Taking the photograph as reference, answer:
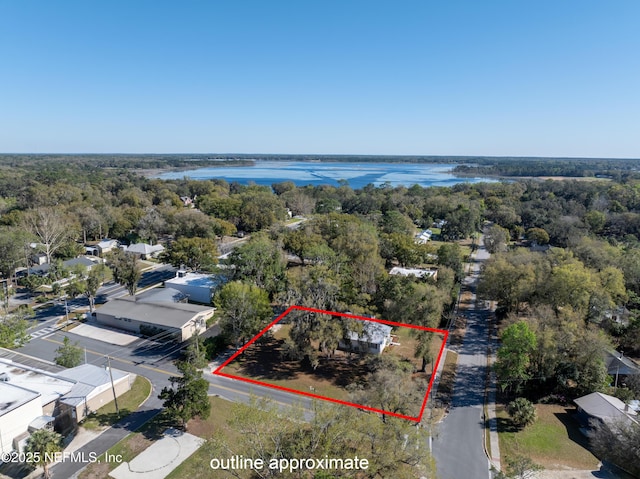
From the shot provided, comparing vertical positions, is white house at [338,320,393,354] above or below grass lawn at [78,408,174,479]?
above

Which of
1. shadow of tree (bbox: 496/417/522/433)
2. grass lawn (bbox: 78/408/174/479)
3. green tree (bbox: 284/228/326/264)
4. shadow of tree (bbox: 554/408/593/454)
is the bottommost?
shadow of tree (bbox: 554/408/593/454)

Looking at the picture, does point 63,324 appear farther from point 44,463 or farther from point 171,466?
point 171,466

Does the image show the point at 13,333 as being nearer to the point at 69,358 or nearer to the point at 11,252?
the point at 69,358

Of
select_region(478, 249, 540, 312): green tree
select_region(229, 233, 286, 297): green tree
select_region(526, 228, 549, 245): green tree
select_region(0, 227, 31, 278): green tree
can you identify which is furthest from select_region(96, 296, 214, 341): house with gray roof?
select_region(526, 228, 549, 245): green tree

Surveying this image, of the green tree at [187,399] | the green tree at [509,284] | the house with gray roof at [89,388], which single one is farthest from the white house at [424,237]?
the house with gray roof at [89,388]

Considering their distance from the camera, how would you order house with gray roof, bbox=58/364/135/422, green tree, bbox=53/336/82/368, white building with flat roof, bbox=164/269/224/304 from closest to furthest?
1. house with gray roof, bbox=58/364/135/422
2. green tree, bbox=53/336/82/368
3. white building with flat roof, bbox=164/269/224/304

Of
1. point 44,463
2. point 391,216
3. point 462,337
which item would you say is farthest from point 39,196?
point 462,337

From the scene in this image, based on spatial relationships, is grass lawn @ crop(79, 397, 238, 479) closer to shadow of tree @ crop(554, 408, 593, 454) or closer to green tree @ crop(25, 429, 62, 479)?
green tree @ crop(25, 429, 62, 479)
